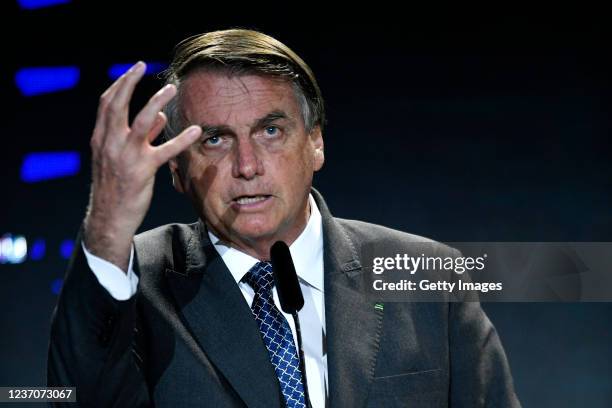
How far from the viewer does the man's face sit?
1.78 metres

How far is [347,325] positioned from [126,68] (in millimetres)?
1324

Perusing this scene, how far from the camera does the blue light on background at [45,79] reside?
271cm

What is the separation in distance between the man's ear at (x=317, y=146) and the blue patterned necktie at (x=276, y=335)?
0.31 m

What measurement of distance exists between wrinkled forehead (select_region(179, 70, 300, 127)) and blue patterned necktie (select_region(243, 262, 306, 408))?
320mm

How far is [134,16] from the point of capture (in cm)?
274

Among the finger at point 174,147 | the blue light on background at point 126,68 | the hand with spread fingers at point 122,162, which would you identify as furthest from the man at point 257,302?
the blue light on background at point 126,68

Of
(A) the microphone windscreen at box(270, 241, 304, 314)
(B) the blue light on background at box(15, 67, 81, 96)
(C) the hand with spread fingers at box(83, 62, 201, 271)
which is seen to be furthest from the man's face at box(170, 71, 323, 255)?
(B) the blue light on background at box(15, 67, 81, 96)

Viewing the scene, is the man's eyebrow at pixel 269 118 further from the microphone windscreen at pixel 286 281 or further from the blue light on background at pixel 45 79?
the blue light on background at pixel 45 79

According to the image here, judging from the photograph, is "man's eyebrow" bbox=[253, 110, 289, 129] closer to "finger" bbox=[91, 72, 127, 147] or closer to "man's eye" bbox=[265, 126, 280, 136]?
"man's eye" bbox=[265, 126, 280, 136]

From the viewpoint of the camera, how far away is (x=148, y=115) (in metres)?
1.33

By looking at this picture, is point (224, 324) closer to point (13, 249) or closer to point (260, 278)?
point (260, 278)

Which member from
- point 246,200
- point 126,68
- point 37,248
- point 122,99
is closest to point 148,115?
point 122,99

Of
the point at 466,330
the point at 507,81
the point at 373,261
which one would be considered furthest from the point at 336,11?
the point at 466,330

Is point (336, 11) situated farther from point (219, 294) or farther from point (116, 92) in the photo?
point (116, 92)
